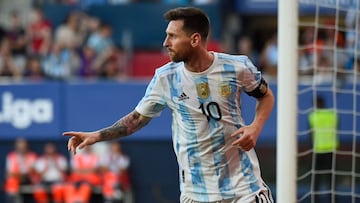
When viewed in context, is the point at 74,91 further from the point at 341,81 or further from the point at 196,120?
the point at 196,120

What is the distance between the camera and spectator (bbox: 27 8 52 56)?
1547cm

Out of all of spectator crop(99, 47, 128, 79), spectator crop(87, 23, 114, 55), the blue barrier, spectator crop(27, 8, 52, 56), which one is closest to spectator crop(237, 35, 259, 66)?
the blue barrier

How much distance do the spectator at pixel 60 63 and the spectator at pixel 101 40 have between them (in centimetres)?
39

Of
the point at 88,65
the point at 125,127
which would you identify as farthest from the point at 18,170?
the point at 125,127

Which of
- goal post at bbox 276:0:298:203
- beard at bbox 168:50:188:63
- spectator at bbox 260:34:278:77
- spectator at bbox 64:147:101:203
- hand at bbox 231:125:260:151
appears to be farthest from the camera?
spectator at bbox 260:34:278:77

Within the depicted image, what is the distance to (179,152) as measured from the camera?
19.1 ft

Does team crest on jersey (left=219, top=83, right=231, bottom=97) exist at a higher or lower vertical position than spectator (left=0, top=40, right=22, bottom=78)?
lower

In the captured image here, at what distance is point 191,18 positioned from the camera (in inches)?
223

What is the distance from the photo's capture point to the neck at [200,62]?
18.7 feet

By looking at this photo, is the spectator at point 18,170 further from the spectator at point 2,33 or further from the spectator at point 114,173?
the spectator at point 2,33

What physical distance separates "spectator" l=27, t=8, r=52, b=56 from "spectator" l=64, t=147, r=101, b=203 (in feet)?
6.72

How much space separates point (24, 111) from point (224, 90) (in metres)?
9.10

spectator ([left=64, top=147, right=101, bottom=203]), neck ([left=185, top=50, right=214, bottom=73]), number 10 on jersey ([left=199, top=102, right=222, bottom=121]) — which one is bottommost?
spectator ([left=64, top=147, right=101, bottom=203])

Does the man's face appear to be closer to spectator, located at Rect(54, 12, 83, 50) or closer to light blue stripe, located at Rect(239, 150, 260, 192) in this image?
light blue stripe, located at Rect(239, 150, 260, 192)
